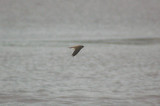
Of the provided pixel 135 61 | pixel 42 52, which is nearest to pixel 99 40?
pixel 42 52

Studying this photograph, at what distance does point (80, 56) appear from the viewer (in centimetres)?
1269

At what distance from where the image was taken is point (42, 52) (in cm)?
1340

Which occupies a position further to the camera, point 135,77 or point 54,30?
point 54,30

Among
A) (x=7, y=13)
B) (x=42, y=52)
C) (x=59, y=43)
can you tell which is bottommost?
(x=42, y=52)

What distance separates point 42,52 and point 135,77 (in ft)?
15.4

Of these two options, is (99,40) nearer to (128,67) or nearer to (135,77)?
(128,67)

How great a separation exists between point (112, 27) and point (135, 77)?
11.3 metres

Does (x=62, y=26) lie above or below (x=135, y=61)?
above

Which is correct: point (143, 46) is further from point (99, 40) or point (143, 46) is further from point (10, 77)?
point (10, 77)

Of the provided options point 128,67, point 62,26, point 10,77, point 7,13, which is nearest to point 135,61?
point 128,67

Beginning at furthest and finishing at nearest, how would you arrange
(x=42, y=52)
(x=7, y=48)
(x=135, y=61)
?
(x=7, y=48) < (x=42, y=52) < (x=135, y=61)

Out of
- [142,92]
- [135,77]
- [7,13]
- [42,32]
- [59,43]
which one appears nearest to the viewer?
[142,92]

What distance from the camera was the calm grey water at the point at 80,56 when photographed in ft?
25.0

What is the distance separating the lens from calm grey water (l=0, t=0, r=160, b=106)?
25.0 feet
